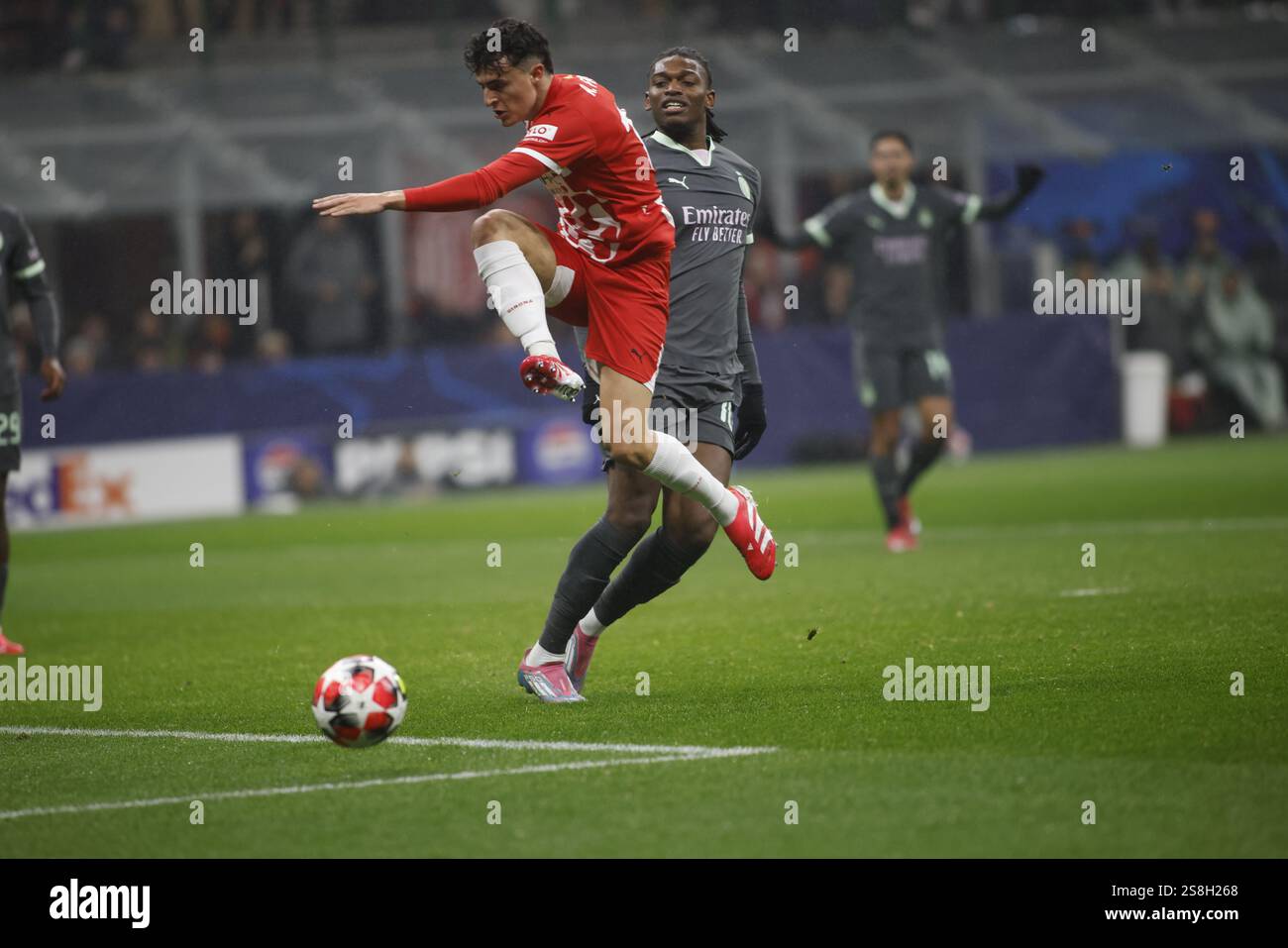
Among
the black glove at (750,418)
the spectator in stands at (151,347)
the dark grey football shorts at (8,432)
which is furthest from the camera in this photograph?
the spectator in stands at (151,347)

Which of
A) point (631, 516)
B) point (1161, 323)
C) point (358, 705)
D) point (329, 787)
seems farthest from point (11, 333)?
point (1161, 323)

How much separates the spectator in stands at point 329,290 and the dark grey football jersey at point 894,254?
10212 mm

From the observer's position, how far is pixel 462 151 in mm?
24547

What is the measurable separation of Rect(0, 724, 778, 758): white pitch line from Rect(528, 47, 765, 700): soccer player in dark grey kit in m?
0.86

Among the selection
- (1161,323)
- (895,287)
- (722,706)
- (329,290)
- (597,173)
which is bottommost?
(722,706)

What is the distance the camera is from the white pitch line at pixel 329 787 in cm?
568

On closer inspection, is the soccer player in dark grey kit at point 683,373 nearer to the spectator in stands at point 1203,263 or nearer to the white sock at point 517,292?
the white sock at point 517,292

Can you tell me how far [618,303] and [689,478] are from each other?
69cm

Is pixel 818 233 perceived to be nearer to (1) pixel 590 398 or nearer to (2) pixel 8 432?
(2) pixel 8 432

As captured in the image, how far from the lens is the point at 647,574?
739 cm

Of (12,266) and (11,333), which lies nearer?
(11,333)

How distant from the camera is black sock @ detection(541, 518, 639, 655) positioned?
730cm

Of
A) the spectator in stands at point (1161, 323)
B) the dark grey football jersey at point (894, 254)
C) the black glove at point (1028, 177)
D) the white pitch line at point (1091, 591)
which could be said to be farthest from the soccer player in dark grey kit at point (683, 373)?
the spectator in stands at point (1161, 323)
